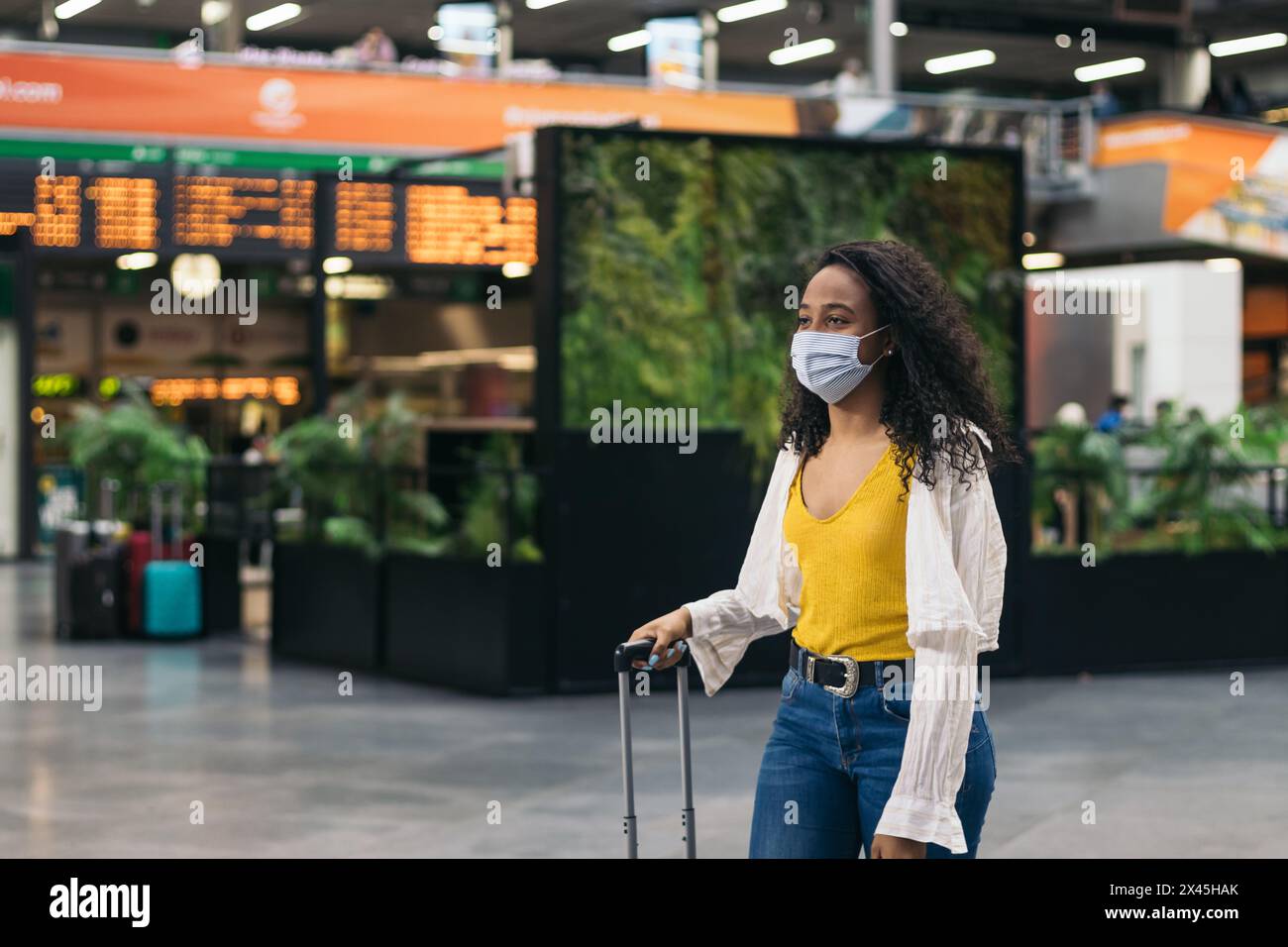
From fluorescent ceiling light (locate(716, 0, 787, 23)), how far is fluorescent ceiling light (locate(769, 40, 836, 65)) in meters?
2.20

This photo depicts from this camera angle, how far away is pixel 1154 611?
11492 mm

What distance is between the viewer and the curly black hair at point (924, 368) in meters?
3.41

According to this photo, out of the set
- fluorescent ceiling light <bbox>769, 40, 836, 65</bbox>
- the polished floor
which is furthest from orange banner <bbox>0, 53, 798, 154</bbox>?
fluorescent ceiling light <bbox>769, 40, 836, 65</bbox>

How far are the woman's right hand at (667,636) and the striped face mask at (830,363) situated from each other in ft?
1.63

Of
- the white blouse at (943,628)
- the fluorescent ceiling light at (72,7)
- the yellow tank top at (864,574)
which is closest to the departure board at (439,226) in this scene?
the yellow tank top at (864,574)

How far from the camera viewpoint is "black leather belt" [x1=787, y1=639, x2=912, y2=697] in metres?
3.40

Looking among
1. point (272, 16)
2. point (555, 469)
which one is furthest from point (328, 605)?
point (272, 16)

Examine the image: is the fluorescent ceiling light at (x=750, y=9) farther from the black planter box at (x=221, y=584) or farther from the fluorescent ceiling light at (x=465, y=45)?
the black planter box at (x=221, y=584)

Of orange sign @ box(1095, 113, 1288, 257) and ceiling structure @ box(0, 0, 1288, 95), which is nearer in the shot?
orange sign @ box(1095, 113, 1288, 257)

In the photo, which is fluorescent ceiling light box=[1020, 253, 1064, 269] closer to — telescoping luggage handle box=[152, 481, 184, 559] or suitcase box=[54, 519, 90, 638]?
telescoping luggage handle box=[152, 481, 184, 559]

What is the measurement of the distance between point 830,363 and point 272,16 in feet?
88.8
